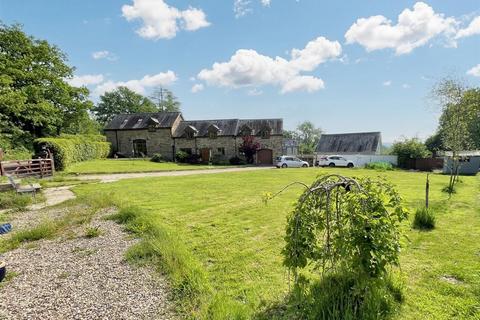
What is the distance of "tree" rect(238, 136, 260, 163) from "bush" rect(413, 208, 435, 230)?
2611 cm

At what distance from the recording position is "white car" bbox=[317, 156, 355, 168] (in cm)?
2934

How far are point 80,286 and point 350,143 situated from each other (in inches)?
1537

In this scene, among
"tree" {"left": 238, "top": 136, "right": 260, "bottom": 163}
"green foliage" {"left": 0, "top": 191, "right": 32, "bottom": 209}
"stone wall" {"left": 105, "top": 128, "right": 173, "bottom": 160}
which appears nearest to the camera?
"green foliage" {"left": 0, "top": 191, "right": 32, "bottom": 209}

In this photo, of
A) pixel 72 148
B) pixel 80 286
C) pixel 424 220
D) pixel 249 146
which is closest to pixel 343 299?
pixel 80 286

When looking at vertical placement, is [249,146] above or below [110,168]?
above

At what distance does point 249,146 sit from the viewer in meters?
32.2

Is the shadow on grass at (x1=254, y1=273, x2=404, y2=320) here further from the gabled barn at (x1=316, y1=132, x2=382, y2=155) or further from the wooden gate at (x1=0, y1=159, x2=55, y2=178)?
the gabled barn at (x1=316, y1=132, x2=382, y2=155)

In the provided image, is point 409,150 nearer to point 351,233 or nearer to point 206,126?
point 206,126

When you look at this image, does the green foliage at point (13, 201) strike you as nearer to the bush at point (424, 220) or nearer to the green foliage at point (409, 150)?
the bush at point (424, 220)

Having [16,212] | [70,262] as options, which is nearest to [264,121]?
[16,212]

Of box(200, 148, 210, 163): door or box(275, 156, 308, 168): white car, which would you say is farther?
box(200, 148, 210, 163): door

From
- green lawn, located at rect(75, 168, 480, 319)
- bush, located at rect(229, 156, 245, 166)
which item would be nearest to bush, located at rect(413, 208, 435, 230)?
green lawn, located at rect(75, 168, 480, 319)

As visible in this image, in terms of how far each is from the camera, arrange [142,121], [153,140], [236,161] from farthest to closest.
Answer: [142,121], [153,140], [236,161]

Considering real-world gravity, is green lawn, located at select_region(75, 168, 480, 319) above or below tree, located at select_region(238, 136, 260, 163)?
below
